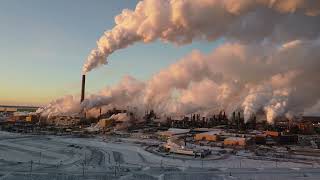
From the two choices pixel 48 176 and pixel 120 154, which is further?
pixel 120 154

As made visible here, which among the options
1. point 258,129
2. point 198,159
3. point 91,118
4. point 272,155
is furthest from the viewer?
point 91,118

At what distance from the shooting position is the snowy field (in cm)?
4312

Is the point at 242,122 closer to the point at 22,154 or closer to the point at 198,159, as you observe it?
the point at 198,159

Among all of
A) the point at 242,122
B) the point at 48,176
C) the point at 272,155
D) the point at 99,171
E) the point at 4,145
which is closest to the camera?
the point at 48,176

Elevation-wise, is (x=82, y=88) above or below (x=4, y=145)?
above

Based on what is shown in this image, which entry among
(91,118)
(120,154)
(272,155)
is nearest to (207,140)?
(272,155)

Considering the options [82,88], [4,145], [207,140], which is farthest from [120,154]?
[82,88]

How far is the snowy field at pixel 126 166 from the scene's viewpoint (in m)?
43.1

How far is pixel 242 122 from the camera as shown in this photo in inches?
4909

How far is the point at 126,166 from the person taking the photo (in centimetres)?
4919

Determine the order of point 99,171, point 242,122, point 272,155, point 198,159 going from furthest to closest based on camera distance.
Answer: point 242,122 < point 272,155 < point 198,159 < point 99,171

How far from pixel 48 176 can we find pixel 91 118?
99.3m

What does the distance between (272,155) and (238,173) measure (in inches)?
768

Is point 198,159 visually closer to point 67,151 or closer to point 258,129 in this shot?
point 67,151
